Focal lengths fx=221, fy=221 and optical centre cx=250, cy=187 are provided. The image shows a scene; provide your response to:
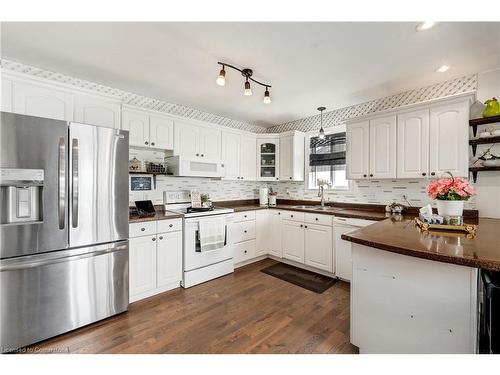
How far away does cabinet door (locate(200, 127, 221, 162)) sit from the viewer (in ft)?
10.9

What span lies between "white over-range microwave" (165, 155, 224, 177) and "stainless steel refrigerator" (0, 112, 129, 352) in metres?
0.85

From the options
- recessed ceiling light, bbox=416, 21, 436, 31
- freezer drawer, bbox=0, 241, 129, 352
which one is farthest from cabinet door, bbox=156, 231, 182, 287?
recessed ceiling light, bbox=416, 21, 436, 31

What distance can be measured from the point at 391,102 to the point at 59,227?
399cm

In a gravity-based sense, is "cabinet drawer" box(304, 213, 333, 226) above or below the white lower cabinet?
above

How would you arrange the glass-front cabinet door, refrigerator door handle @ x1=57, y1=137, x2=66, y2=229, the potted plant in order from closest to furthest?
the potted plant < refrigerator door handle @ x1=57, y1=137, x2=66, y2=229 < the glass-front cabinet door

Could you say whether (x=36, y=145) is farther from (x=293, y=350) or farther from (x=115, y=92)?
(x=293, y=350)

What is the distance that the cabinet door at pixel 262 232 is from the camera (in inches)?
143

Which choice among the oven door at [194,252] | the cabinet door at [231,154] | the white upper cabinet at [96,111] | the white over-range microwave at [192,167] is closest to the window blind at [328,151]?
the cabinet door at [231,154]

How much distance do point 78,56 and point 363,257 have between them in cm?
298

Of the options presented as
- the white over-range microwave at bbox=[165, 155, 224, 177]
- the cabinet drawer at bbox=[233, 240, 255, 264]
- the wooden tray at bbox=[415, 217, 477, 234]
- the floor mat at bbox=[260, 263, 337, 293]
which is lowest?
the floor mat at bbox=[260, 263, 337, 293]

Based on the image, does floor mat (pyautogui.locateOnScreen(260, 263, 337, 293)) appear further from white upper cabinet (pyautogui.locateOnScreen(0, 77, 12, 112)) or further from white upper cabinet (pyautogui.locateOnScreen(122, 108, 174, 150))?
white upper cabinet (pyautogui.locateOnScreen(0, 77, 12, 112))

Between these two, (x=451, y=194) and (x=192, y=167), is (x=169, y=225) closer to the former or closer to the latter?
(x=192, y=167)

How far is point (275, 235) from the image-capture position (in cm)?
370

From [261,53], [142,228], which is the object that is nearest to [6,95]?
[142,228]
